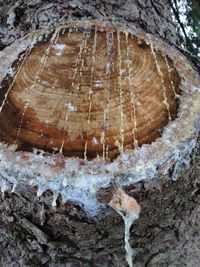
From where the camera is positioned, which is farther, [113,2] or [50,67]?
[113,2]

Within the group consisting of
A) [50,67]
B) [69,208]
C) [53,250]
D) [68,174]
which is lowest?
[53,250]

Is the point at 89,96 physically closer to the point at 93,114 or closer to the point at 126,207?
the point at 93,114

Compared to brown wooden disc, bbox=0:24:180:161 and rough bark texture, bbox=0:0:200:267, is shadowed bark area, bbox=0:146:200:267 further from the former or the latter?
brown wooden disc, bbox=0:24:180:161

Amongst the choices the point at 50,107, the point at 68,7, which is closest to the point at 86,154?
the point at 50,107

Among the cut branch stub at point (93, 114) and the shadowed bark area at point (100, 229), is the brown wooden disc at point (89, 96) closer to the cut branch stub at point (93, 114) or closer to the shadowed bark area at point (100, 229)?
the cut branch stub at point (93, 114)

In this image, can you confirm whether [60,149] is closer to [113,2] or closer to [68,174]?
[68,174]

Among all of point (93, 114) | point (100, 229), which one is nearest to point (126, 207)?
point (100, 229)

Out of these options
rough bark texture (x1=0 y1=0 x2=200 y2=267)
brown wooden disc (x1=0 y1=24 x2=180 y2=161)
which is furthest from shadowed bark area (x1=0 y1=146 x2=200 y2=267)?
brown wooden disc (x1=0 y1=24 x2=180 y2=161)
